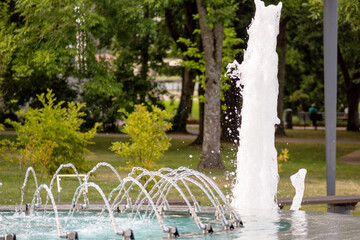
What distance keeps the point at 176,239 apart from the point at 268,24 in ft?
23.9

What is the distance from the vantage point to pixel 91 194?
46.3 feet

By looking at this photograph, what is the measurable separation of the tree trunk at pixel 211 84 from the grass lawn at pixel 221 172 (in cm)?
66

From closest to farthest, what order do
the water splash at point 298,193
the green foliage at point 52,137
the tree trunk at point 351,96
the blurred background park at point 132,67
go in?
1. the water splash at point 298,193
2. the green foliage at point 52,137
3. the blurred background park at point 132,67
4. the tree trunk at point 351,96

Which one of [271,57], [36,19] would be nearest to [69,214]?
[271,57]

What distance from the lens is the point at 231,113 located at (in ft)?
85.3

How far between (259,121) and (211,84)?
7.80m

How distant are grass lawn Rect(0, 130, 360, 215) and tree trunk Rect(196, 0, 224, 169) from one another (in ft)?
2.16

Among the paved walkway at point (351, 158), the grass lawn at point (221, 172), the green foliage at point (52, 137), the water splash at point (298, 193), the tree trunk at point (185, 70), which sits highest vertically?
the tree trunk at point (185, 70)

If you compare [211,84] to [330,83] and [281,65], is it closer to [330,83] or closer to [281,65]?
[330,83]

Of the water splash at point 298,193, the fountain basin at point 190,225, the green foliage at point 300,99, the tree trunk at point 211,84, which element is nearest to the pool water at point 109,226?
the fountain basin at point 190,225

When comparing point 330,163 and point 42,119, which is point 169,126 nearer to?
point 42,119

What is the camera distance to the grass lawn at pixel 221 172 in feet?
47.7

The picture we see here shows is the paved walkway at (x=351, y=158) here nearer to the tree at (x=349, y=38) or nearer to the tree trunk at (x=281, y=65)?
the tree at (x=349, y=38)

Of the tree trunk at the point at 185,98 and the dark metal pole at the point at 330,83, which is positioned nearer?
the dark metal pole at the point at 330,83
